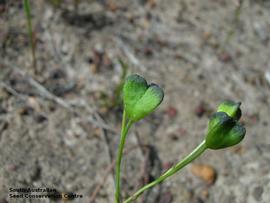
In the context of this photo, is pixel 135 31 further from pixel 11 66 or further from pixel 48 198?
pixel 48 198

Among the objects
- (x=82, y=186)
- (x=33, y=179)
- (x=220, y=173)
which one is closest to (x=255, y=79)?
(x=220, y=173)

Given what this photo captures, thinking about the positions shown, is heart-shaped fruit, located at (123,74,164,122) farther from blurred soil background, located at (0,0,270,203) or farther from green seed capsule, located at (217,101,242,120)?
blurred soil background, located at (0,0,270,203)

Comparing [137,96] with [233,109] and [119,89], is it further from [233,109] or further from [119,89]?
[119,89]

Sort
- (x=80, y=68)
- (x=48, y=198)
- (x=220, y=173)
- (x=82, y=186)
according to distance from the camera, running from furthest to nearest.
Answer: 1. (x=80, y=68)
2. (x=220, y=173)
3. (x=82, y=186)
4. (x=48, y=198)

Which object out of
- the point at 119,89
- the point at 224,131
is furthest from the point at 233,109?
the point at 119,89

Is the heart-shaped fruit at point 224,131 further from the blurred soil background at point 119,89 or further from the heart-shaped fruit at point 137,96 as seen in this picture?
the blurred soil background at point 119,89
